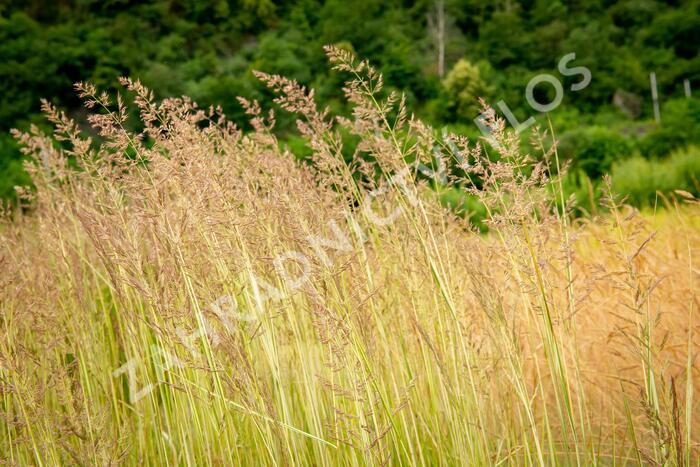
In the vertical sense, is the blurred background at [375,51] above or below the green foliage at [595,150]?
above

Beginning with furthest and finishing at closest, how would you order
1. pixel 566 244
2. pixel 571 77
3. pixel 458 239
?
pixel 571 77
pixel 458 239
pixel 566 244

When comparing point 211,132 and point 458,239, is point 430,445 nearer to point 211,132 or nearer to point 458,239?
point 458,239

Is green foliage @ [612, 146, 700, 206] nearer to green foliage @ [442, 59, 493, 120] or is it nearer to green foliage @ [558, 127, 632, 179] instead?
green foliage @ [558, 127, 632, 179]

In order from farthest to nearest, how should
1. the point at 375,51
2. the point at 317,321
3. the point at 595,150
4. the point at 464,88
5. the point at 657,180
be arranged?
the point at 375,51 < the point at 464,88 < the point at 595,150 < the point at 657,180 < the point at 317,321

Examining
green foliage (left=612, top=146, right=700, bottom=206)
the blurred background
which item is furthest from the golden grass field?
the blurred background

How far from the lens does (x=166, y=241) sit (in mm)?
1281

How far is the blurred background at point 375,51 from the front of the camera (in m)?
15.7

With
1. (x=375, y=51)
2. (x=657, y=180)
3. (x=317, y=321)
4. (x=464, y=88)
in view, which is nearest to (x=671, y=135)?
(x=657, y=180)

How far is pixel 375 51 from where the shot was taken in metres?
19.0

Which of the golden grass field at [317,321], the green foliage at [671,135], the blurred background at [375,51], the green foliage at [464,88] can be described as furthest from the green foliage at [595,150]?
the golden grass field at [317,321]

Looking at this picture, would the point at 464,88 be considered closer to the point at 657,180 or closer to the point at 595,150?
the point at 595,150

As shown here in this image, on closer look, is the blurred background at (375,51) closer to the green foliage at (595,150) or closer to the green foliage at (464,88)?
the green foliage at (464,88)

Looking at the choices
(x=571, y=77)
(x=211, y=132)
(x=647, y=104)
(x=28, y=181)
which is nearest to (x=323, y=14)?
(x=571, y=77)

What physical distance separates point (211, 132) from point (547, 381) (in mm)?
1646
